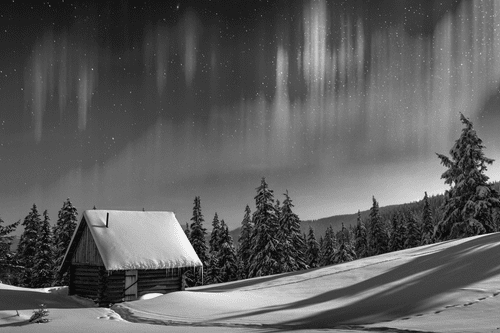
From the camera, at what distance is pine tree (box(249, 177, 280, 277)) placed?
45906 millimetres

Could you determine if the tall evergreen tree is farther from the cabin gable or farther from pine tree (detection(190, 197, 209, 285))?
the cabin gable

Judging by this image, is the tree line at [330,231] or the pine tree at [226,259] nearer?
the tree line at [330,231]

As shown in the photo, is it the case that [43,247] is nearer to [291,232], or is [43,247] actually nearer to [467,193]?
[291,232]

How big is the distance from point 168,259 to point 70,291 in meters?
6.84

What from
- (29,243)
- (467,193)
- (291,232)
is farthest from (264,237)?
(29,243)

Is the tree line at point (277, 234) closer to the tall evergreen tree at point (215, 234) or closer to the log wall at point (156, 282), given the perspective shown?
the tall evergreen tree at point (215, 234)

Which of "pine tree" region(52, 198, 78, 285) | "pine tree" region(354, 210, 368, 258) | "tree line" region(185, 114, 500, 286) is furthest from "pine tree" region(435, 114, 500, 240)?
"pine tree" region(52, 198, 78, 285)

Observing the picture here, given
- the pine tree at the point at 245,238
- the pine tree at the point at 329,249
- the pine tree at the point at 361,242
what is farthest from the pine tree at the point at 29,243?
the pine tree at the point at 361,242

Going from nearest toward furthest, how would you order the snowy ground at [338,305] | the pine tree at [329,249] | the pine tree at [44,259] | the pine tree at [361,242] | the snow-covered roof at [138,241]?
the snowy ground at [338,305] < the snow-covered roof at [138,241] < the pine tree at [44,259] < the pine tree at [361,242] < the pine tree at [329,249]

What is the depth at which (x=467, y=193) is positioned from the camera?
1537 inches

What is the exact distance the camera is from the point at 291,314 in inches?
719

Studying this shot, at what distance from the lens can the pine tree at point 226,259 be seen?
5438 centimetres

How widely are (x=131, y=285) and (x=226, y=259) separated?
3136 centimetres

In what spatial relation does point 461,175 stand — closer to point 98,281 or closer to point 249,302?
point 249,302
